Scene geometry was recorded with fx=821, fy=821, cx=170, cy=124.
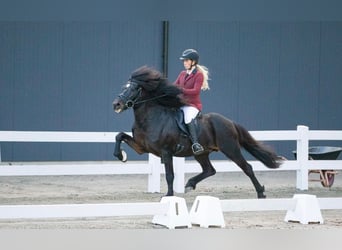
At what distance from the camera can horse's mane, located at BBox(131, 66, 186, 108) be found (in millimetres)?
10820

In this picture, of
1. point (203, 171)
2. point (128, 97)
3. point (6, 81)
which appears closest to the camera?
point (128, 97)

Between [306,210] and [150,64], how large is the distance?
8.60m

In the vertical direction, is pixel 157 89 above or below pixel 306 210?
above

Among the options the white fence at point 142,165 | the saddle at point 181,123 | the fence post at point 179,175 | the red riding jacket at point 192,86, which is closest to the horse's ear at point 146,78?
the red riding jacket at point 192,86

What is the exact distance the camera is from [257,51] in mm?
17672

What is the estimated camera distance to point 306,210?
29.9ft

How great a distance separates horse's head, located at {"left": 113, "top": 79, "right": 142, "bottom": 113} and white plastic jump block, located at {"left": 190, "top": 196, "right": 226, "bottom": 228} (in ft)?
7.40

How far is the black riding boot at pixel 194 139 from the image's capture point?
35.0 feet

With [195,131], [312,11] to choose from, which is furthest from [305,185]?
[312,11]

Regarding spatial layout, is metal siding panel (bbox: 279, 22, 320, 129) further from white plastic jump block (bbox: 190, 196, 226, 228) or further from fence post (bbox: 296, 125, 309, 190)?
white plastic jump block (bbox: 190, 196, 226, 228)

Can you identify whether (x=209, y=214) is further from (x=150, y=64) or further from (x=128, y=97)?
(x=150, y=64)

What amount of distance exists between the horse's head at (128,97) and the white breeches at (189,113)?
65 cm

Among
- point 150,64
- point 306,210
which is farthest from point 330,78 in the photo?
point 306,210

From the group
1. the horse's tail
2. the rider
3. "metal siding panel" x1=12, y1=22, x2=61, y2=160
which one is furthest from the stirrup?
"metal siding panel" x1=12, y1=22, x2=61, y2=160
